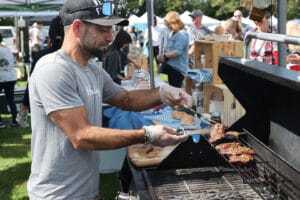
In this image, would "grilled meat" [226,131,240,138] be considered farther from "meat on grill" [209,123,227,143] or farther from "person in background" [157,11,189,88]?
"person in background" [157,11,189,88]

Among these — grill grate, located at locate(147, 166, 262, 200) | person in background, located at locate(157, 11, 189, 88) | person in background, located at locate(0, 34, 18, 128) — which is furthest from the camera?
person in background, located at locate(0, 34, 18, 128)

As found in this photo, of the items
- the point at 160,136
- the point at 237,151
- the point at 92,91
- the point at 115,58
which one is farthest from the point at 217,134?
the point at 115,58

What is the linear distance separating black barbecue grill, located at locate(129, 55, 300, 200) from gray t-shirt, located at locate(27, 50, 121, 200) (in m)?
0.35

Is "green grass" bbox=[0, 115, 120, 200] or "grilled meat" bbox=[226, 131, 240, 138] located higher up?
"grilled meat" bbox=[226, 131, 240, 138]

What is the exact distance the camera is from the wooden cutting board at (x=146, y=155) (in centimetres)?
277

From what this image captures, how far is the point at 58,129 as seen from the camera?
6.67 feet

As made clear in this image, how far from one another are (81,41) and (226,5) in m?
46.5

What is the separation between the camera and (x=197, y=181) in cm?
259

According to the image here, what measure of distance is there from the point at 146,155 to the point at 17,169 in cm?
349

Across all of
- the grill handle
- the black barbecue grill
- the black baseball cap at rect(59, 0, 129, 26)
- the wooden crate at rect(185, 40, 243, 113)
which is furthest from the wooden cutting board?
the wooden crate at rect(185, 40, 243, 113)

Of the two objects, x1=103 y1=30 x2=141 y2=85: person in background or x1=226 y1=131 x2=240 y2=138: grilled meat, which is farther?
x1=103 y1=30 x2=141 y2=85: person in background

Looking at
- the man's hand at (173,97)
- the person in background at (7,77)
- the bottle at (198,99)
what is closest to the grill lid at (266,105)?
the man's hand at (173,97)

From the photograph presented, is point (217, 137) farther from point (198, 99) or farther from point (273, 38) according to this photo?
point (198, 99)

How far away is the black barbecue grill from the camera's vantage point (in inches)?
88.8
